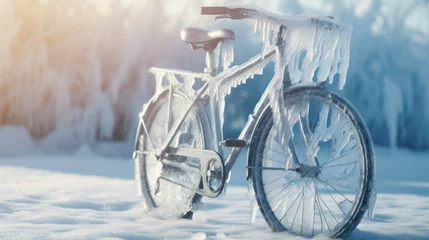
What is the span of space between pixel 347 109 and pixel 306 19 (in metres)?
0.41

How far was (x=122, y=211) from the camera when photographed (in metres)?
3.47

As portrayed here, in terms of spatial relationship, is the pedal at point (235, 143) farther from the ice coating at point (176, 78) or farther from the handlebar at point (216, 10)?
the handlebar at point (216, 10)

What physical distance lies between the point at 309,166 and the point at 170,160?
0.94 m

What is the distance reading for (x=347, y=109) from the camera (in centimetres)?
242

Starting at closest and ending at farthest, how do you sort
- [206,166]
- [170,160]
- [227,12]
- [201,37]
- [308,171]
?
1. [308,171]
2. [227,12]
3. [206,166]
4. [201,37]
5. [170,160]

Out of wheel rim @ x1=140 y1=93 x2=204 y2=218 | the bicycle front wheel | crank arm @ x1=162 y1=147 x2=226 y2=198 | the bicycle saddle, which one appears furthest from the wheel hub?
the bicycle saddle

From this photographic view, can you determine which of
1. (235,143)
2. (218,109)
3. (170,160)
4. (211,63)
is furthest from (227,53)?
(170,160)

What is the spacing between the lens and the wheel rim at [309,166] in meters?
2.45

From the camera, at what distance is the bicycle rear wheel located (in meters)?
3.15

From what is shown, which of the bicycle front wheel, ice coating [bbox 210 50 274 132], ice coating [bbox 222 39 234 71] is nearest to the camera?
the bicycle front wheel

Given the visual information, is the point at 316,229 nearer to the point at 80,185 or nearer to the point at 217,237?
the point at 217,237

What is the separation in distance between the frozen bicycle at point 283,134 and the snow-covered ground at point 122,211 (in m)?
0.16

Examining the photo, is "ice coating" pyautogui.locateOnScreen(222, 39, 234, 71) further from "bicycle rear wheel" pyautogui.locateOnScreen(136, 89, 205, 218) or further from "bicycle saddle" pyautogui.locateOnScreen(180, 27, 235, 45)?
"bicycle rear wheel" pyautogui.locateOnScreen(136, 89, 205, 218)

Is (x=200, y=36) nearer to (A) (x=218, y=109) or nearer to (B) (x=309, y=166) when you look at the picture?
(A) (x=218, y=109)
